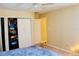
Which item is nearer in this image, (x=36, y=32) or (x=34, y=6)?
(x=34, y=6)

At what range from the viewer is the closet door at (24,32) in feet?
4.65

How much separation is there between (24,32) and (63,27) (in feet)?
1.73

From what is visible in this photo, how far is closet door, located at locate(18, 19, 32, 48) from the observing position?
1417 mm

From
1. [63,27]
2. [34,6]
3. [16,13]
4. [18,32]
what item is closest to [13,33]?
[18,32]

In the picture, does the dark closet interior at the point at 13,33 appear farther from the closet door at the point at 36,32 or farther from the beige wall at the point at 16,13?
the closet door at the point at 36,32

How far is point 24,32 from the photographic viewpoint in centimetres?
144

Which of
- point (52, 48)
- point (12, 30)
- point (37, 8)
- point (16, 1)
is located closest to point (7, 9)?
point (16, 1)

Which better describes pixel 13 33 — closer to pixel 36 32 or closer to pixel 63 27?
pixel 36 32

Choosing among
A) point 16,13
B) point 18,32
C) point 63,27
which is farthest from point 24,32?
point 63,27

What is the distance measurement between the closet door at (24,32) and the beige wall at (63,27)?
0.26 metres

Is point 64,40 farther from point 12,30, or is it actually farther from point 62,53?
point 12,30

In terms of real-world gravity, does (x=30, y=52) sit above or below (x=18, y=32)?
below

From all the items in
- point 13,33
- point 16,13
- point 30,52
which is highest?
point 16,13

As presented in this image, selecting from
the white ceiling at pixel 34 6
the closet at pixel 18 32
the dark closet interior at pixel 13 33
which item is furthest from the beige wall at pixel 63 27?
the dark closet interior at pixel 13 33
